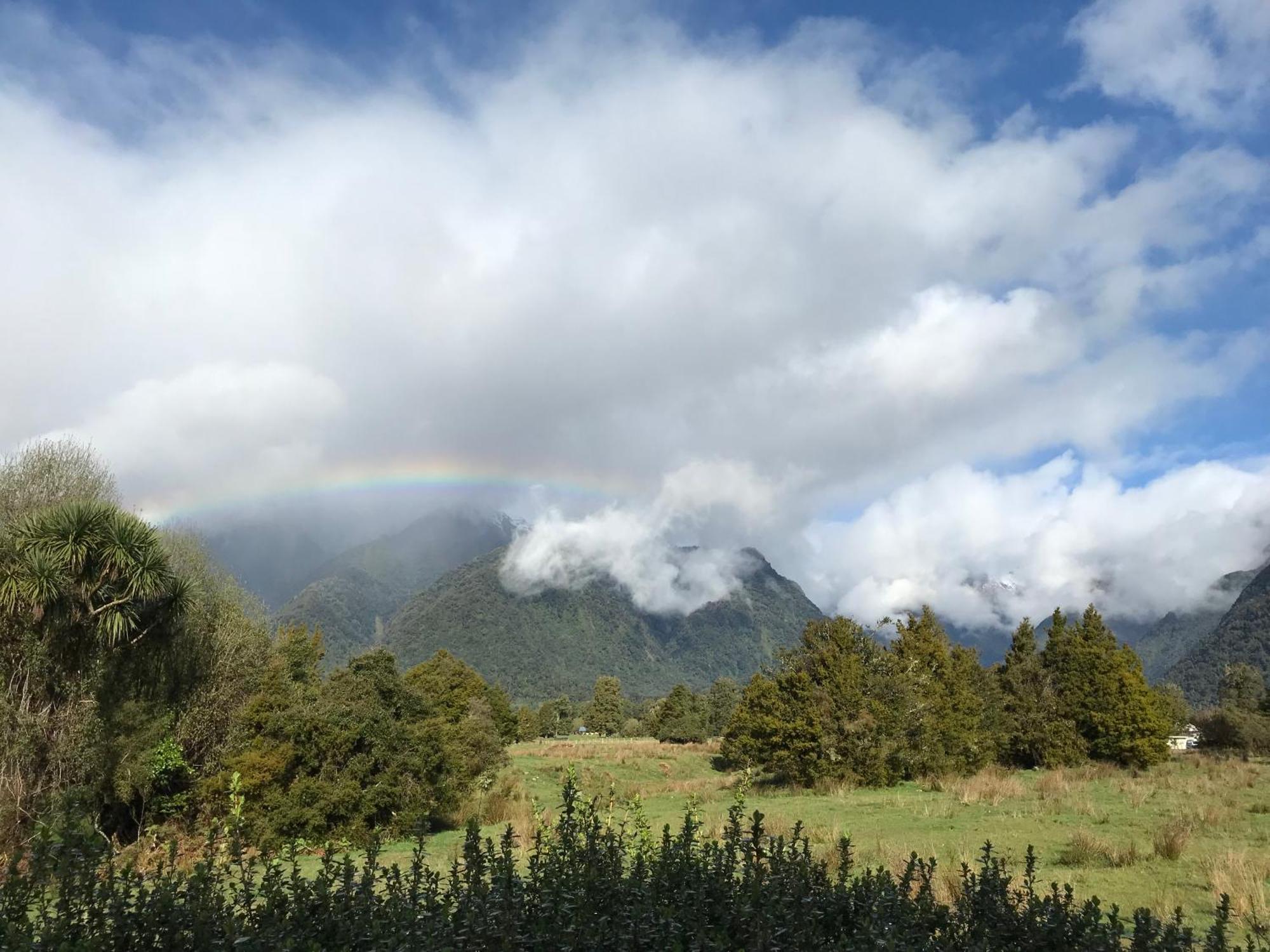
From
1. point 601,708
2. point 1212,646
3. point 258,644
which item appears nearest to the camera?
point 258,644

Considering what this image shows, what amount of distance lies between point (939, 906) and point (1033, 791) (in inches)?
838

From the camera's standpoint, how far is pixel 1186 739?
89.9 metres

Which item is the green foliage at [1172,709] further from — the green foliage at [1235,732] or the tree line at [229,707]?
the tree line at [229,707]

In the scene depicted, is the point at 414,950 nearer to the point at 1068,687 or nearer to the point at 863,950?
the point at 863,950

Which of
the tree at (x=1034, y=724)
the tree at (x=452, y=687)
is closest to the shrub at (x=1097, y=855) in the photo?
the tree at (x=452, y=687)

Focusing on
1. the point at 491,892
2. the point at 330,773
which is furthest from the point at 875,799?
the point at 491,892

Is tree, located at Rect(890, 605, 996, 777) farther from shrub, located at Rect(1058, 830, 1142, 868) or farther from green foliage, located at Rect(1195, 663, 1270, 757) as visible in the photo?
green foliage, located at Rect(1195, 663, 1270, 757)

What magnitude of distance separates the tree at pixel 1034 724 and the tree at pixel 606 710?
233 feet

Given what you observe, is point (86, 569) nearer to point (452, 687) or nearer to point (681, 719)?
point (452, 687)

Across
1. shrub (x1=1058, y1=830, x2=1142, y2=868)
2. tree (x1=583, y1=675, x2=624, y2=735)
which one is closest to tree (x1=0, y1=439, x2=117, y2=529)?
shrub (x1=1058, y1=830, x2=1142, y2=868)

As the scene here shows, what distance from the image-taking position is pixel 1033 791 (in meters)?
23.8

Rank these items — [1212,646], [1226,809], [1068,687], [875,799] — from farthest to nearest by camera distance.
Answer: [1212,646]
[1068,687]
[875,799]
[1226,809]

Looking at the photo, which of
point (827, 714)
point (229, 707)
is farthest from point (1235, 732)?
point (229, 707)

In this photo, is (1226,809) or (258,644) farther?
(258,644)
